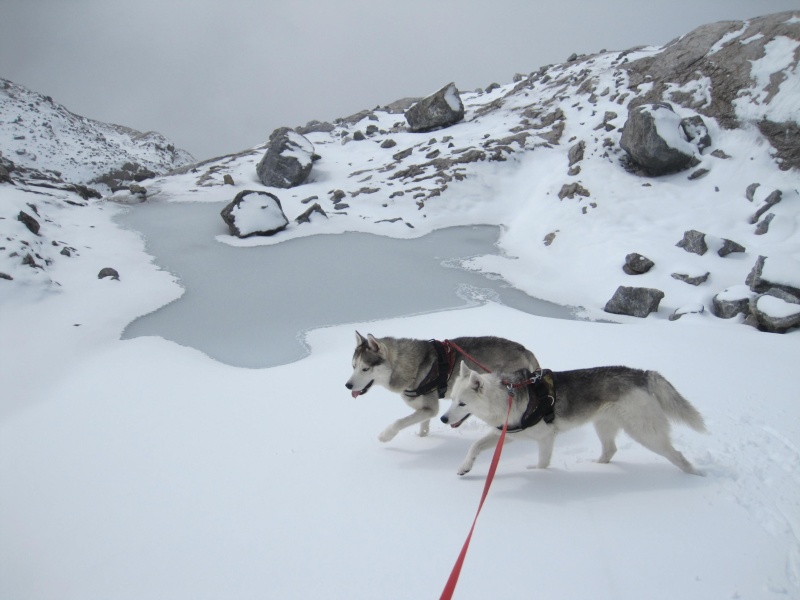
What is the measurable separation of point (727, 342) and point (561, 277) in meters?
8.43

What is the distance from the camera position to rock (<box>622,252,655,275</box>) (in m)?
15.1

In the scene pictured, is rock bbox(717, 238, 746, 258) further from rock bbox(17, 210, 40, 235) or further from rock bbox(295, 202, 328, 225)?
rock bbox(17, 210, 40, 235)

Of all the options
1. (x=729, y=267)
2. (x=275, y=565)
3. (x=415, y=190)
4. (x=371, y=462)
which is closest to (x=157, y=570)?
(x=275, y=565)

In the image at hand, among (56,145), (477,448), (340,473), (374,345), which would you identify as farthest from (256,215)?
(56,145)

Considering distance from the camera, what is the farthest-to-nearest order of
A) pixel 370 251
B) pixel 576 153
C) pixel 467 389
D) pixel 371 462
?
1. pixel 576 153
2. pixel 370 251
3. pixel 371 462
4. pixel 467 389

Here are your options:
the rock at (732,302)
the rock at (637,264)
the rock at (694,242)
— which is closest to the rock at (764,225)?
the rock at (694,242)

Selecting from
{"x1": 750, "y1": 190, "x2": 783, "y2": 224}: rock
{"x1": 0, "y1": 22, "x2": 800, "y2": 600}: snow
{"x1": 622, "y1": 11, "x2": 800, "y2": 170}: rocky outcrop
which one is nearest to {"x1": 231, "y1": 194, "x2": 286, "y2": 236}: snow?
{"x1": 0, "y1": 22, "x2": 800, "y2": 600}: snow

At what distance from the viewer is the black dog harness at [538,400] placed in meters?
4.28

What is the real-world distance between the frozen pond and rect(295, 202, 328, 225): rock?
73.5 inches

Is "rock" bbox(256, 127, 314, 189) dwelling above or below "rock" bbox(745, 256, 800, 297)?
above

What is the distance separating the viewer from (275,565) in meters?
3.37

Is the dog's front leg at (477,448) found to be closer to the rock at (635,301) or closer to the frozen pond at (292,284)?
the frozen pond at (292,284)

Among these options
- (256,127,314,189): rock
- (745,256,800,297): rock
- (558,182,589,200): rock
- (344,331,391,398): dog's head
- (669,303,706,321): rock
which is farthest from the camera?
(256,127,314,189): rock

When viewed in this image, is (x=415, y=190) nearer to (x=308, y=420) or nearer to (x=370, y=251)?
(x=370, y=251)
